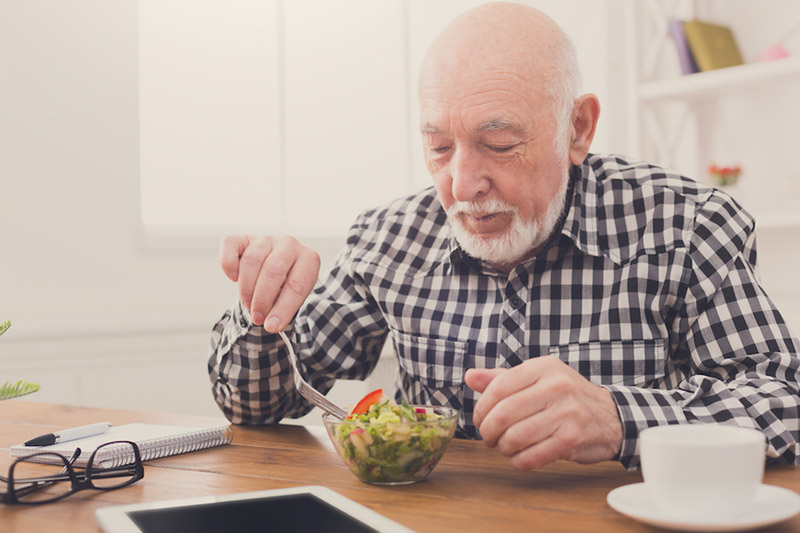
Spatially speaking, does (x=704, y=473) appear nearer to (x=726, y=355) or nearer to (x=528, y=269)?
(x=726, y=355)

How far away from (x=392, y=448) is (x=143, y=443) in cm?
38

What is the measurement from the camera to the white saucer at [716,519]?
0.66 metres

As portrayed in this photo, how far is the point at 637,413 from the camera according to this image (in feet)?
3.14

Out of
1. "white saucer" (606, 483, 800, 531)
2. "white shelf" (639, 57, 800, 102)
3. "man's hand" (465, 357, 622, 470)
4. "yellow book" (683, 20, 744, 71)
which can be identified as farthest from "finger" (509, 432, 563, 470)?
"yellow book" (683, 20, 744, 71)

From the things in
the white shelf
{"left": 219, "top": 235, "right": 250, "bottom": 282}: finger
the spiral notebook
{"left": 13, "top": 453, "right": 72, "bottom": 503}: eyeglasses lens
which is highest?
the white shelf

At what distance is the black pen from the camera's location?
107cm

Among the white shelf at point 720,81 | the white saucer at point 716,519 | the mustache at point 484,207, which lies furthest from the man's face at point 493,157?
the white shelf at point 720,81

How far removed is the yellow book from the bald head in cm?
183

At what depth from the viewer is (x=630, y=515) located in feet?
2.29

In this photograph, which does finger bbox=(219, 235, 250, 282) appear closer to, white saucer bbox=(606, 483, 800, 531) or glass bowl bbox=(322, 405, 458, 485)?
glass bowl bbox=(322, 405, 458, 485)

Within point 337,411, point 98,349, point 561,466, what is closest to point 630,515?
point 561,466

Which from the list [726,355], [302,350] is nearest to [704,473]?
[726,355]

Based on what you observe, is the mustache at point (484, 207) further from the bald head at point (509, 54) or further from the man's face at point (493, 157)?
the bald head at point (509, 54)

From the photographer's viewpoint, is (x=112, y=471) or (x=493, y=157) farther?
(x=493, y=157)
